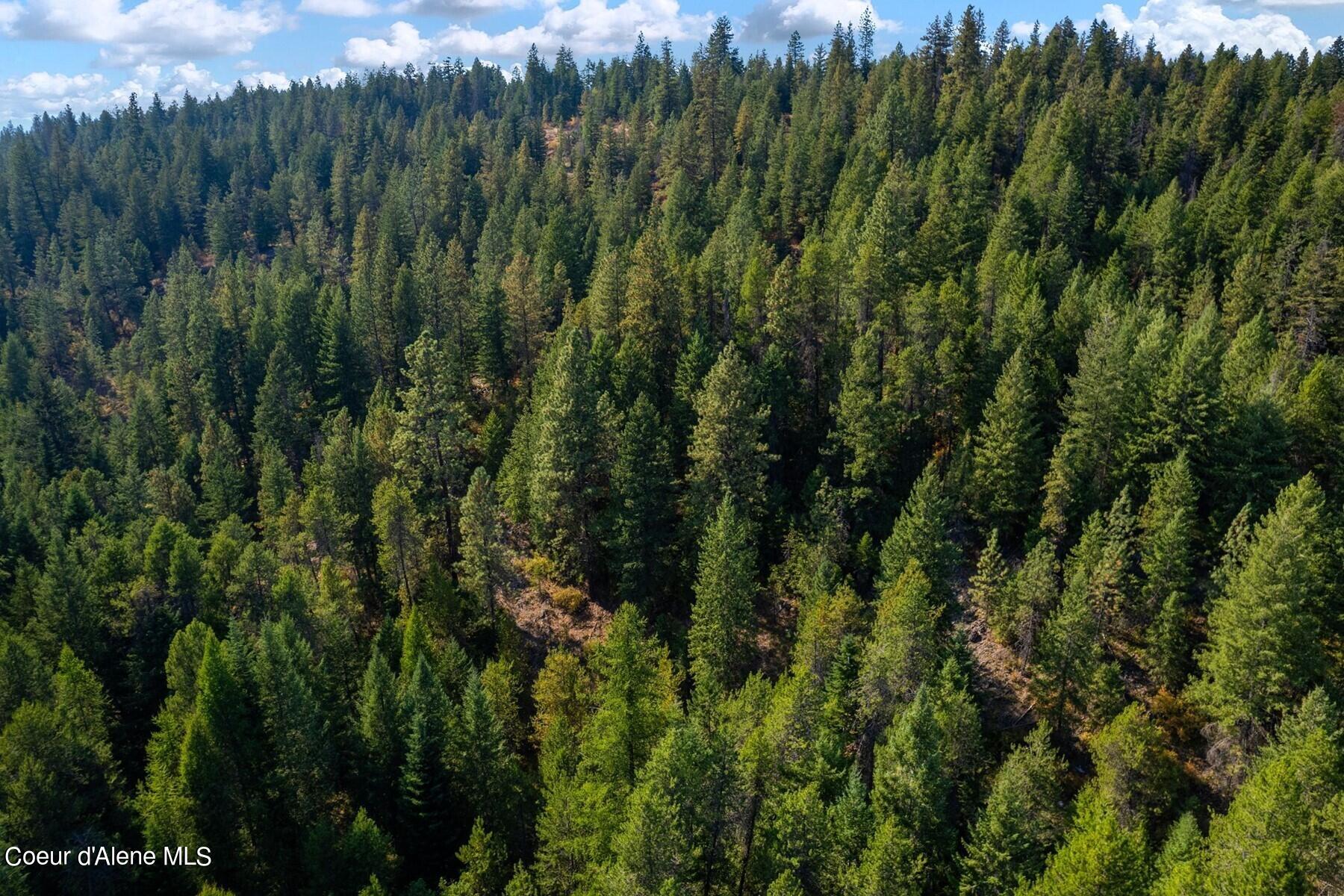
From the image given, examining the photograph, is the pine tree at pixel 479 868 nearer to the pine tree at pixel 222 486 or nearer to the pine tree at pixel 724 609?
the pine tree at pixel 724 609

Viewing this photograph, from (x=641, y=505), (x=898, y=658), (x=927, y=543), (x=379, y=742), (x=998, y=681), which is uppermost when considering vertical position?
(x=641, y=505)

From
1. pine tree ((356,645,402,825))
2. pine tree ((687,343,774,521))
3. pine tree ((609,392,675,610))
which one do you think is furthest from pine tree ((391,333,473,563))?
pine tree ((687,343,774,521))

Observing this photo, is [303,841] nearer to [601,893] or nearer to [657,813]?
[601,893]

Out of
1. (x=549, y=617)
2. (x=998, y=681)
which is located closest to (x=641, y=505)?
(x=549, y=617)

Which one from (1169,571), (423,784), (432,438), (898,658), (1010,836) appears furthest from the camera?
(432,438)

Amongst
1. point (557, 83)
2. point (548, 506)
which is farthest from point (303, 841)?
point (557, 83)

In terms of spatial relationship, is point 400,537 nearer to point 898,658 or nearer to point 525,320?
point 525,320

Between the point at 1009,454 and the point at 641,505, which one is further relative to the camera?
the point at 641,505

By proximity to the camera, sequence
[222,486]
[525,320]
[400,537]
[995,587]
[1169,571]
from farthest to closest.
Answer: [525,320] → [222,486] → [400,537] → [995,587] → [1169,571]
